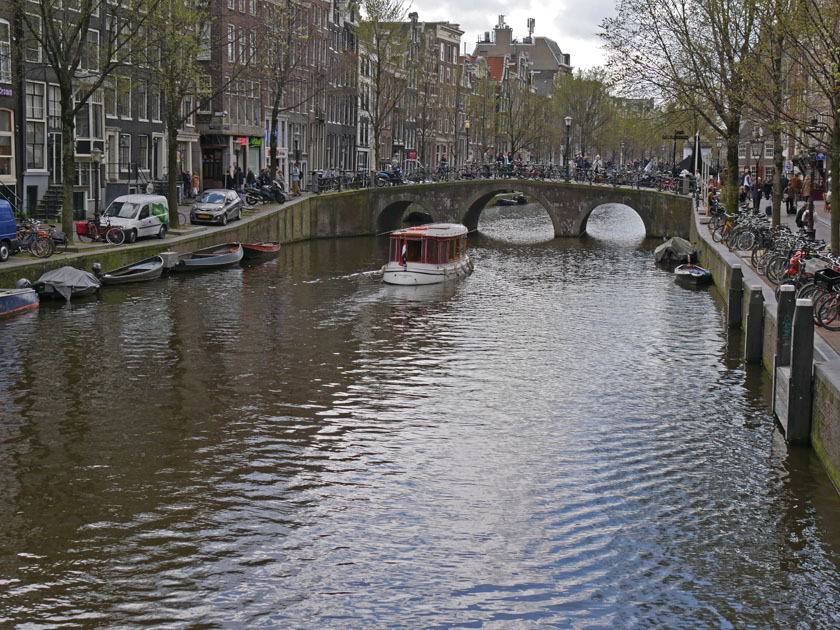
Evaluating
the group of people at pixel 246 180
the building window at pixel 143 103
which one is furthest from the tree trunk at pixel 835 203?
the building window at pixel 143 103

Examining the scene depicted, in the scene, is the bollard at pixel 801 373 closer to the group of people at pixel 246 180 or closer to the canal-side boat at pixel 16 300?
the canal-side boat at pixel 16 300

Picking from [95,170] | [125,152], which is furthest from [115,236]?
[125,152]

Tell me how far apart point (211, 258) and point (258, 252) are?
457cm

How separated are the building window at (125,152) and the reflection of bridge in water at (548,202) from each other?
1429 centimetres

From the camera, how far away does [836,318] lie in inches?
845

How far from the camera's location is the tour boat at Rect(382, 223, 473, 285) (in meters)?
40.9

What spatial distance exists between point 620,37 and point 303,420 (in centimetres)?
2807

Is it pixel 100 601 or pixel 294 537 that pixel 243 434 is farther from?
pixel 100 601

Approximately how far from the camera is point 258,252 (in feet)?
155

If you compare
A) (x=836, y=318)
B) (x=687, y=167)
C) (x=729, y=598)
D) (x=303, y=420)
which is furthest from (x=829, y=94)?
(x=687, y=167)

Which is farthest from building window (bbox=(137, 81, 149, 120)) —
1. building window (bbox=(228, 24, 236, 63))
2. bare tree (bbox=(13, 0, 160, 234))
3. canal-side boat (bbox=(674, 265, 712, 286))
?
canal-side boat (bbox=(674, 265, 712, 286))

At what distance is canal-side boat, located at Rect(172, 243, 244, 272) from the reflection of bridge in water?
65.5 ft

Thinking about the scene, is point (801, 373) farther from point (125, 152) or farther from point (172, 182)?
point (125, 152)

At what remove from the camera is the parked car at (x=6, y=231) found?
1288 inches
